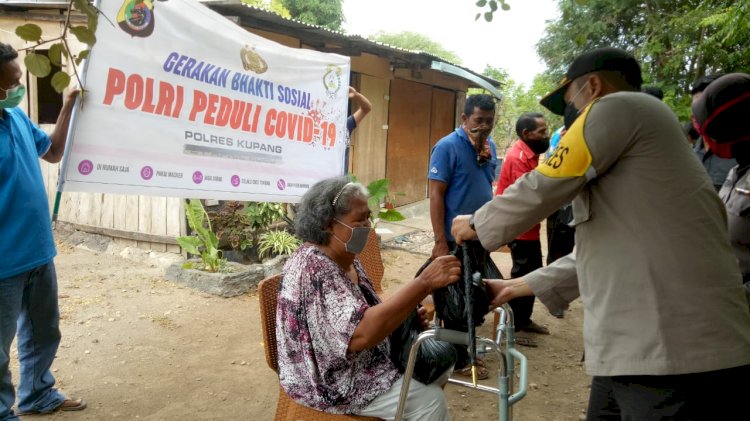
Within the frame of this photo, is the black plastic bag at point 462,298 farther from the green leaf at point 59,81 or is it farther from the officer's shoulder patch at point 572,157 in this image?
the green leaf at point 59,81

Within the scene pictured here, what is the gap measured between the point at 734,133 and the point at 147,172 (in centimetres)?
279

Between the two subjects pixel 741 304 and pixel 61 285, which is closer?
pixel 741 304

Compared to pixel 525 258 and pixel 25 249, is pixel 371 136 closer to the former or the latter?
pixel 525 258

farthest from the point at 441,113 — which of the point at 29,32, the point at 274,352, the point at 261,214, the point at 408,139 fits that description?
the point at 29,32

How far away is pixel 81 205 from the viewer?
7043 mm

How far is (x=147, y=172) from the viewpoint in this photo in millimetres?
3006

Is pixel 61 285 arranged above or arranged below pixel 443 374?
below

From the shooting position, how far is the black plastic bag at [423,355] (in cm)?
217

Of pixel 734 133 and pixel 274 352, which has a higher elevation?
pixel 734 133

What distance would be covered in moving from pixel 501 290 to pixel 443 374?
454 millimetres

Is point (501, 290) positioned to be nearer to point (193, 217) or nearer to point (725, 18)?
point (193, 217)

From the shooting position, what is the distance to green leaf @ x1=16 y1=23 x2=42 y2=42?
154cm

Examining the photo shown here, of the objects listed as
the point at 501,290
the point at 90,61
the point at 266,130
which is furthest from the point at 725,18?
the point at 90,61

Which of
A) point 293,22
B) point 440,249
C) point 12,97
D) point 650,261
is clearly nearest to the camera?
point 650,261
